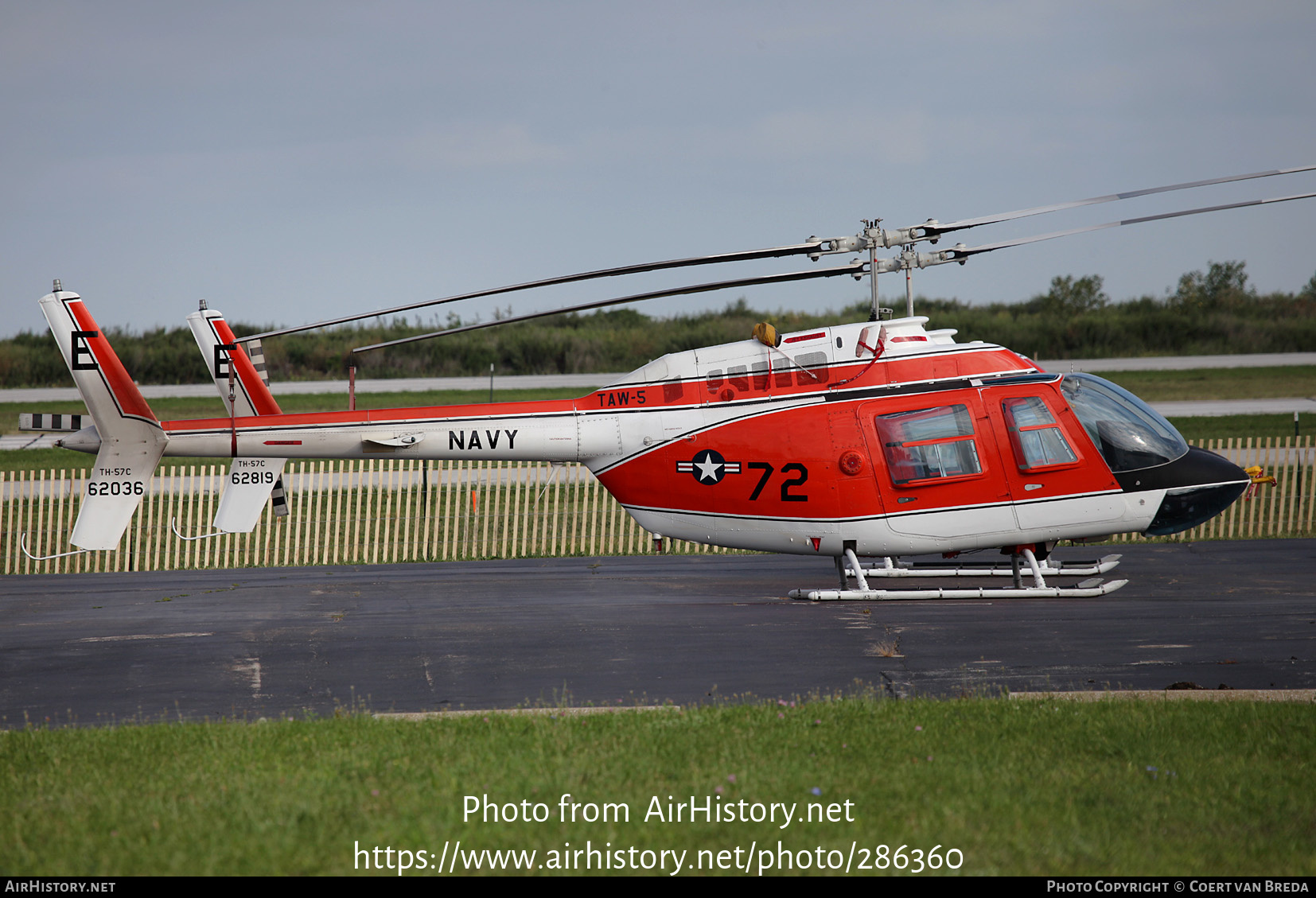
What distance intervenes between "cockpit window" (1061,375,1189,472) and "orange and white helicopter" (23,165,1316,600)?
1.0 inches

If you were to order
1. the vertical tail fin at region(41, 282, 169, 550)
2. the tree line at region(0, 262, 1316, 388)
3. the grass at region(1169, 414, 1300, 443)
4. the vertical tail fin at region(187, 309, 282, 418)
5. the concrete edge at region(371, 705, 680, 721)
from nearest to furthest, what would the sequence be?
the concrete edge at region(371, 705, 680, 721)
the vertical tail fin at region(41, 282, 169, 550)
the vertical tail fin at region(187, 309, 282, 418)
the grass at region(1169, 414, 1300, 443)
the tree line at region(0, 262, 1316, 388)

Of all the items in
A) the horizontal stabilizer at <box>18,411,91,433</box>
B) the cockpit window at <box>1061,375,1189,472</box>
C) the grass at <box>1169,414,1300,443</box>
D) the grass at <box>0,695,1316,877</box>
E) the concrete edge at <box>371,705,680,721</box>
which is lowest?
the grass at <box>1169,414,1300,443</box>

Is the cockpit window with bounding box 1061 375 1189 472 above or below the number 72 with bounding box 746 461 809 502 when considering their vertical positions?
above

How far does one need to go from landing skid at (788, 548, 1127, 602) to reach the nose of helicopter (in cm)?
103

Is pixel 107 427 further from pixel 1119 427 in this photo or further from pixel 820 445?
pixel 1119 427

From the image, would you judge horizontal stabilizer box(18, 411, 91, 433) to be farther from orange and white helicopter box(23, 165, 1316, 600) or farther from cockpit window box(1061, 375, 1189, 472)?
cockpit window box(1061, 375, 1189, 472)

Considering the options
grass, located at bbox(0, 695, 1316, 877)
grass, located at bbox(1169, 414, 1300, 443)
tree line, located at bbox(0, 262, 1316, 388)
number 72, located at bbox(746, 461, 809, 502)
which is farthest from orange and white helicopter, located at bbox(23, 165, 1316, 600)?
tree line, located at bbox(0, 262, 1316, 388)

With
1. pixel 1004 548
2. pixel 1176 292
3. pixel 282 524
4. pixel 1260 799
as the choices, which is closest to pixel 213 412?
pixel 282 524

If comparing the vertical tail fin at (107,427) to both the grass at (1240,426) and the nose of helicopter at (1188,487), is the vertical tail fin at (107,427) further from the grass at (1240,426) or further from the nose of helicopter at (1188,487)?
the grass at (1240,426)

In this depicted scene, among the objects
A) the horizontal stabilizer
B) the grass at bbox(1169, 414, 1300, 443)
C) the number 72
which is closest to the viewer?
the horizontal stabilizer

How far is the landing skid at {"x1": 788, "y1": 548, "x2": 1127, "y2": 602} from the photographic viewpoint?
12.4 meters

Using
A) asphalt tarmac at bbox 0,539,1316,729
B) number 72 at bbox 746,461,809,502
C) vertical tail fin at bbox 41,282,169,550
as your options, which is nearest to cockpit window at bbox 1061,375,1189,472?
asphalt tarmac at bbox 0,539,1316,729

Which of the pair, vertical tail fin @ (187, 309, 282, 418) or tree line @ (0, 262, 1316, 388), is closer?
vertical tail fin @ (187, 309, 282, 418)

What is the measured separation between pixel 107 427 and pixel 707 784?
9.93 m
